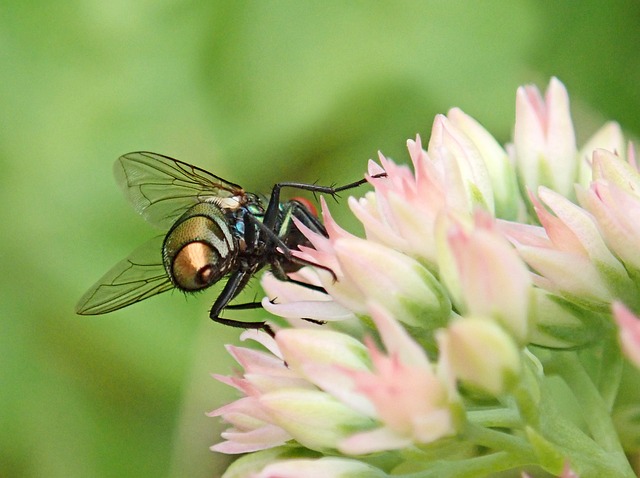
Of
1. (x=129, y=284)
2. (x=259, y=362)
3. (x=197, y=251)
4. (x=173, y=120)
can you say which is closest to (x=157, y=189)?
(x=129, y=284)

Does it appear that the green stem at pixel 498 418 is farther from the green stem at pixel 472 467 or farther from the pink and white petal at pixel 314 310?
the pink and white petal at pixel 314 310

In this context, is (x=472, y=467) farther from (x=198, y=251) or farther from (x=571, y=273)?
(x=198, y=251)

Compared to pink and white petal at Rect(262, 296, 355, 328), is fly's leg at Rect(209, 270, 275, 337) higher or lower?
higher

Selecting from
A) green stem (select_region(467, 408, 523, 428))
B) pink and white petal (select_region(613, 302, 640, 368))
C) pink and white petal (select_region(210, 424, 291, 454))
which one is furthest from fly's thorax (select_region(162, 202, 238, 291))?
pink and white petal (select_region(613, 302, 640, 368))

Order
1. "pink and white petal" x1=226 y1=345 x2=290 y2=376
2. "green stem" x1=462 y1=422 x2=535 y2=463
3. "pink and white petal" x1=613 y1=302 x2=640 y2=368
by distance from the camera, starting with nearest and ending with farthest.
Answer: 1. "pink and white petal" x1=613 y1=302 x2=640 y2=368
2. "green stem" x1=462 y1=422 x2=535 y2=463
3. "pink and white petal" x1=226 y1=345 x2=290 y2=376

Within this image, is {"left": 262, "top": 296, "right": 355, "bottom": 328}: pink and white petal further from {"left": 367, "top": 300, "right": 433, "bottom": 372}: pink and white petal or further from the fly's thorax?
{"left": 367, "top": 300, "right": 433, "bottom": 372}: pink and white petal

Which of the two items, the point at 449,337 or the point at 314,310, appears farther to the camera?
the point at 314,310

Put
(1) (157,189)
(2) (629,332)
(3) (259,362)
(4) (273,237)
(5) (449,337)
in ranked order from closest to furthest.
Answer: (2) (629,332) < (5) (449,337) < (3) (259,362) < (4) (273,237) < (1) (157,189)
